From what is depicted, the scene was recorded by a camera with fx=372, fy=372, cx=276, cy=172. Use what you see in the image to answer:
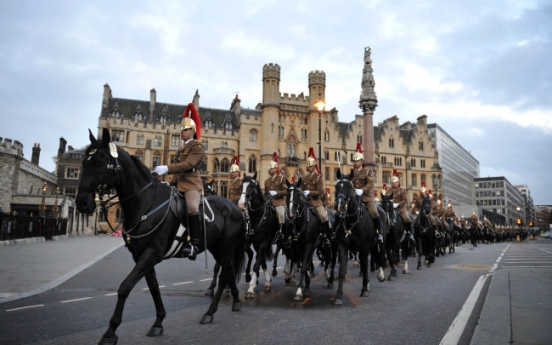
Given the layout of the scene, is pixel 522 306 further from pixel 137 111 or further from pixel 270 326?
pixel 137 111

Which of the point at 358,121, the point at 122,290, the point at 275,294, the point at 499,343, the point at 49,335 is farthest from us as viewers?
the point at 358,121

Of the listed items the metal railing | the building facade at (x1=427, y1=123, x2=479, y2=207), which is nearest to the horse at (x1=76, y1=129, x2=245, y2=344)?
the metal railing

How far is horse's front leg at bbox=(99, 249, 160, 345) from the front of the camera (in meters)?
4.79

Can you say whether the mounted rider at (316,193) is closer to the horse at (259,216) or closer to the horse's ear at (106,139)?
the horse at (259,216)

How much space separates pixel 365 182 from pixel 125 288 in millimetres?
7379

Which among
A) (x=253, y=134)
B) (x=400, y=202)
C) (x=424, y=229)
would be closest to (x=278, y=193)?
(x=400, y=202)

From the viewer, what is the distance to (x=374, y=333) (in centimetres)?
563

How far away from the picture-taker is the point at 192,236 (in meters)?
6.28

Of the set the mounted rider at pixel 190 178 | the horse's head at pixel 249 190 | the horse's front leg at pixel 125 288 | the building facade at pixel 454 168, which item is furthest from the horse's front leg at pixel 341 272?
the building facade at pixel 454 168

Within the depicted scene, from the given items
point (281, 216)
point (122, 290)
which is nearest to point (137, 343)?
point (122, 290)

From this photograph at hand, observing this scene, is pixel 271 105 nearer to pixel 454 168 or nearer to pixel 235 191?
pixel 235 191

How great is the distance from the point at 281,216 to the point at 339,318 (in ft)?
12.8

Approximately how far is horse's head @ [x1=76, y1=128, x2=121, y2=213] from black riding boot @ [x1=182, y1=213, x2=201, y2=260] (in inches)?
54.7

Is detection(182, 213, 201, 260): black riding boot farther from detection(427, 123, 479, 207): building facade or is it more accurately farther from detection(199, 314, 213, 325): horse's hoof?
detection(427, 123, 479, 207): building facade
